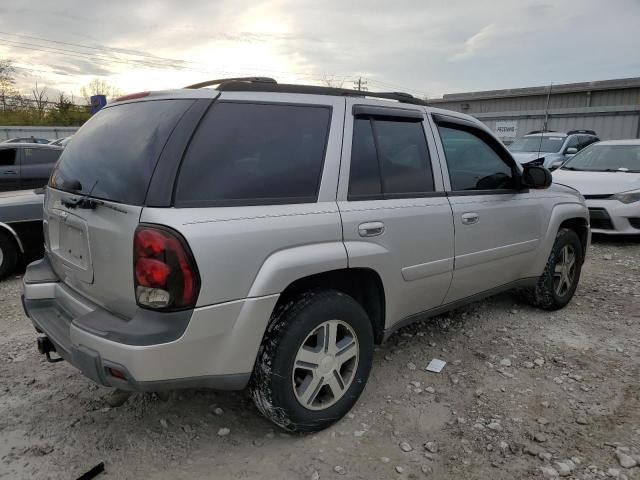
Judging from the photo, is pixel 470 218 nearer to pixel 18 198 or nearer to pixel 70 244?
pixel 70 244

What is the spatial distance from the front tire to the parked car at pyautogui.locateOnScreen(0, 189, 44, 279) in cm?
414

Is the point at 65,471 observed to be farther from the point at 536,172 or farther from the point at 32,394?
the point at 536,172

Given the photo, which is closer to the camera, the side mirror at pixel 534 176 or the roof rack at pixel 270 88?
the roof rack at pixel 270 88

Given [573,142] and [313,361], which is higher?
[573,142]

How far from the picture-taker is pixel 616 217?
6977 millimetres

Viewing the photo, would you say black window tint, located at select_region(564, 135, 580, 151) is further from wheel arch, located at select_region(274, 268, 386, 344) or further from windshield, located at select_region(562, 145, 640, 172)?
wheel arch, located at select_region(274, 268, 386, 344)

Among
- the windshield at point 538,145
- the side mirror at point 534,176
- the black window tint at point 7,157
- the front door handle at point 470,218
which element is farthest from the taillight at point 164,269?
the windshield at point 538,145

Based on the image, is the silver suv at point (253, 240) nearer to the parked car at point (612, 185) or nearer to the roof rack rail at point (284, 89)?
the roof rack rail at point (284, 89)

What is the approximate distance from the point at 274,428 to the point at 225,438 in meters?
0.27

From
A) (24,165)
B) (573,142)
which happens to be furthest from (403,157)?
(573,142)

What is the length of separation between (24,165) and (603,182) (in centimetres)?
825

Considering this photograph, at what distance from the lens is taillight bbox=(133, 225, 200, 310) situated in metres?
1.93

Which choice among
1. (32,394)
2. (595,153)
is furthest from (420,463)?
(595,153)

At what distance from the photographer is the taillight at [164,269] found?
1926 mm
